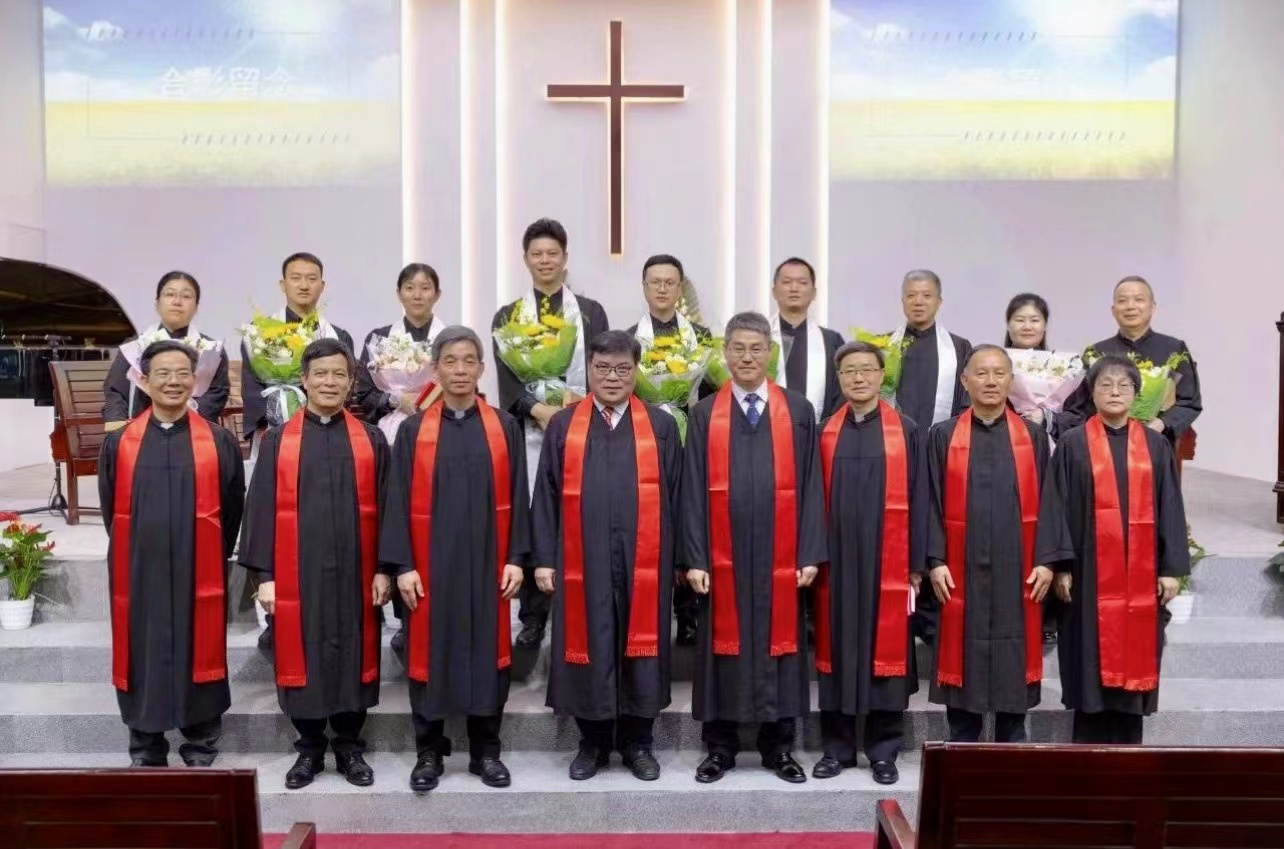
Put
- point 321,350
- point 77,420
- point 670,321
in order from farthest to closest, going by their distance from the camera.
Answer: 1. point 77,420
2. point 670,321
3. point 321,350

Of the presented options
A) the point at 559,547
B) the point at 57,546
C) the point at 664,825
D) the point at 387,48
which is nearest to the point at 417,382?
the point at 559,547

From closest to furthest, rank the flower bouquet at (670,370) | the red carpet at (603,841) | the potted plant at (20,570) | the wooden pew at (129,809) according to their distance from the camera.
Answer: the wooden pew at (129,809) < the red carpet at (603,841) < the flower bouquet at (670,370) < the potted plant at (20,570)

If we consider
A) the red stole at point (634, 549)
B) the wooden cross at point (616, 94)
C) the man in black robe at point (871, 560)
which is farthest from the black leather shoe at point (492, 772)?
the wooden cross at point (616, 94)

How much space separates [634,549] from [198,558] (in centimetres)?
153

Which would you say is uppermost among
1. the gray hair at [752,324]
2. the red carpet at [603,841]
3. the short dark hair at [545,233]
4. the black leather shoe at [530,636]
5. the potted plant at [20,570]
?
the short dark hair at [545,233]

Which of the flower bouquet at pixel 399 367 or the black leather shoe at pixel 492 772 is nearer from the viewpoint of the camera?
the black leather shoe at pixel 492 772

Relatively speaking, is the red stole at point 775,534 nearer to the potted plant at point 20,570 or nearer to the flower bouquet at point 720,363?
the flower bouquet at point 720,363

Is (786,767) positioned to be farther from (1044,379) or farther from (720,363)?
(1044,379)

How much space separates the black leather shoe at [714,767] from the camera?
3.81 meters

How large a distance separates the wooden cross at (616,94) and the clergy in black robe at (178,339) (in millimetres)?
3791

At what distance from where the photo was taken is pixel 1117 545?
3.72 m

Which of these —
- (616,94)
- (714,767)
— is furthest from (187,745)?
(616,94)

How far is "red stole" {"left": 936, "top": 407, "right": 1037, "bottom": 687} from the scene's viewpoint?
378 cm

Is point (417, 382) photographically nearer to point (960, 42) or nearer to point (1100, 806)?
point (1100, 806)
